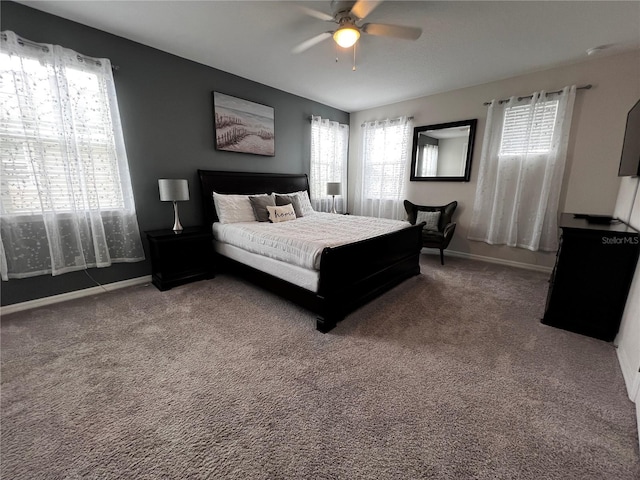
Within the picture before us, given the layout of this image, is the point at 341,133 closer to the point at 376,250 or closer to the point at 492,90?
the point at 492,90

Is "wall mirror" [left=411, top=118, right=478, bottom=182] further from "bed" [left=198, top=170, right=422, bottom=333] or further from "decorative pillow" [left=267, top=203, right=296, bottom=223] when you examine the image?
"decorative pillow" [left=267, top=203, right=296, bottom=223]

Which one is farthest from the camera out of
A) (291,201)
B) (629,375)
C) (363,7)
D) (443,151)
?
(443,151)

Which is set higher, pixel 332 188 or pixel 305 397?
pixel 332 188

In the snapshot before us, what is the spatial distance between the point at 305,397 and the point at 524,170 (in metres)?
4.12

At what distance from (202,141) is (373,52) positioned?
2.43 meters

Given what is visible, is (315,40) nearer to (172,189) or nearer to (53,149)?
(172,189)

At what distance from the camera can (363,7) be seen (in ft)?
6.54

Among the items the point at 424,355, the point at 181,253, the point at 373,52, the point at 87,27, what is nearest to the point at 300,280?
the point at 424,355

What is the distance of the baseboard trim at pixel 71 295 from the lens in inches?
98.5

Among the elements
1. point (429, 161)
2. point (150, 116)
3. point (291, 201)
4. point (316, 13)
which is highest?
point (316, 13)

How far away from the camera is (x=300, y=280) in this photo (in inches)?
94.2

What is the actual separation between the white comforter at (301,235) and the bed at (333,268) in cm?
9

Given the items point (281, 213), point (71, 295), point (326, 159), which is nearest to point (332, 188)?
point (326, 159)

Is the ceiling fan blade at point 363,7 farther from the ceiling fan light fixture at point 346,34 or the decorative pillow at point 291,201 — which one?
the decorative pillow at point 291,201
